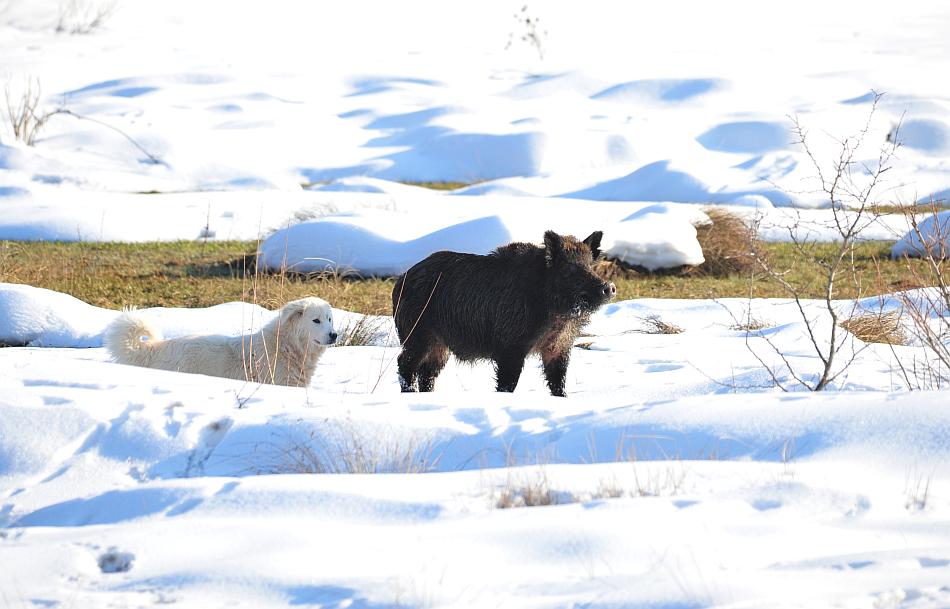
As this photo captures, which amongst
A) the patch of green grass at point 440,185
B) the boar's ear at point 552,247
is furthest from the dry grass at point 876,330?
the patch of green grass at point 440,185

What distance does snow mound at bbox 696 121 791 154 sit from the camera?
29464mm

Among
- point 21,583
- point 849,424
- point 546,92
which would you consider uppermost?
point 546,92

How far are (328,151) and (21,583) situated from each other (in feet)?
94.6

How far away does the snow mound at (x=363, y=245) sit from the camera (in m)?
13.6

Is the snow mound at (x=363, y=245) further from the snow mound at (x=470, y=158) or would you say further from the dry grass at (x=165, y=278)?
the snow mound at (x=470, y=158)

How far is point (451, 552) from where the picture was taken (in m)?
3.52

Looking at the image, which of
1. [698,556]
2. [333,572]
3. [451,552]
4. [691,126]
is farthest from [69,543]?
[691,126]

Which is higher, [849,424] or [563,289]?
[563,289]

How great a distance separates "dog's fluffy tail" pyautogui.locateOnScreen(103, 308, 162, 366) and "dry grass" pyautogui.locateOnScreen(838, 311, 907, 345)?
5.69 metres

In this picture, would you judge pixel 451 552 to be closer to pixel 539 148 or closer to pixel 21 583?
pixel 21 583

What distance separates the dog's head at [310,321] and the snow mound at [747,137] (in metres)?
23.3

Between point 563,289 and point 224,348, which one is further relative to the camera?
point 224,348

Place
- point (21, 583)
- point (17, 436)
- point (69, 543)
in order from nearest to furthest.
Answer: point (21, 583) → point (69, 543) → point (17, 436)

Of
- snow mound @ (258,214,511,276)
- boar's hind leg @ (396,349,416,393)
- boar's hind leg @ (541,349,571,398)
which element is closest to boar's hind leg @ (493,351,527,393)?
boar's hind leg @ (541,349,571,398)
